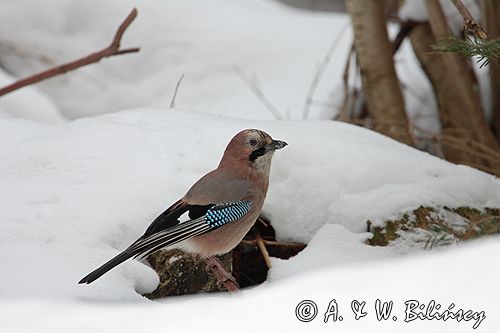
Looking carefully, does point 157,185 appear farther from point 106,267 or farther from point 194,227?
point 106,267

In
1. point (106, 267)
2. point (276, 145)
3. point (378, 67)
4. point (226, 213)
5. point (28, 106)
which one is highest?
point (378, 67)

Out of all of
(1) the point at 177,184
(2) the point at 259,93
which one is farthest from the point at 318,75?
(1) the point at 177,184

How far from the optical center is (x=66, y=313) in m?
2.22

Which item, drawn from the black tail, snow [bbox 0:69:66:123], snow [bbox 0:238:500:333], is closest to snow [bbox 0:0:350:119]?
snow [bbox 0:69:66:123]

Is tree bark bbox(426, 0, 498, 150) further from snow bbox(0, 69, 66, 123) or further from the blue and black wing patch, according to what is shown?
snow bbox(0, 69, 66, 123)

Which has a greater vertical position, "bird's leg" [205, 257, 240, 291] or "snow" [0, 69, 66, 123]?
"bird's leg" [205, 257, 240, 291]

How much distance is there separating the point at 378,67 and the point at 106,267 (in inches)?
96.2

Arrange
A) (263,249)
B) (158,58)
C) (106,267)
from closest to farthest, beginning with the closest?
1. (106,267)
2. (263,249)
3. (158,58)

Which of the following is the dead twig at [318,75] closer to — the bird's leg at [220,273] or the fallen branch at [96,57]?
the fallen branch at [96,57]

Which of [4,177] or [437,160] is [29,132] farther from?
[437,160]

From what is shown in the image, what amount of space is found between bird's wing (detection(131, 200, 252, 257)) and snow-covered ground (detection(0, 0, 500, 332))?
0.15 metres

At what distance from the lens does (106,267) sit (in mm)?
2641

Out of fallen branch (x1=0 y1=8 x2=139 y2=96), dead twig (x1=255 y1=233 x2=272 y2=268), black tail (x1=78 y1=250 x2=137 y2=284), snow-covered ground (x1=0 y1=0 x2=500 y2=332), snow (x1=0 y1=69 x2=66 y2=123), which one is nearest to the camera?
snow-covered ground (x1=0 y1=0 x2=500 y2=332)

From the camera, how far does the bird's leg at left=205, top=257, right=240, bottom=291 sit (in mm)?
2966
